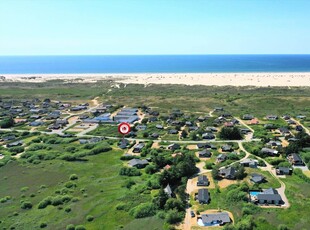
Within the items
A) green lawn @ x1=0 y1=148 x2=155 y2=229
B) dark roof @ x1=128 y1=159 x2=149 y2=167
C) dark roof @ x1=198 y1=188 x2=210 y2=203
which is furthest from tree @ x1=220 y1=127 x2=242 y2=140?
dark roof @ x1=198 y1=188 x2=210 y2=203

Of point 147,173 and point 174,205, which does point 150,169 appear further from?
point 174,205

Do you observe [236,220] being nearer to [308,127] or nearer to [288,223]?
[288,223]

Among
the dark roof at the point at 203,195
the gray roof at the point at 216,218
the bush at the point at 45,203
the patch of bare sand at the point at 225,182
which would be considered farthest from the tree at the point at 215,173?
the bush at the point at 45,203

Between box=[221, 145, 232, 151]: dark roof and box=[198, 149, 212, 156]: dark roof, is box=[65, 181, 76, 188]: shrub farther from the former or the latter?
box=[221, 145, 232, 151]: dark roof

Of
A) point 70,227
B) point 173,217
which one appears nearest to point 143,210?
point 173,217

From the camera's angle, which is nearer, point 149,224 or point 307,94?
point 149,224

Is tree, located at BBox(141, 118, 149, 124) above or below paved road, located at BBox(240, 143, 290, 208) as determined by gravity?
above

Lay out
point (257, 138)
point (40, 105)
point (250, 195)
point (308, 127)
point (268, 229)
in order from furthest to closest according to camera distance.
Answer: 1. point (40, 105)
2. point (308, 127)
3. point (257, 138)
4. point (250, 195)
5. point (268, 229)

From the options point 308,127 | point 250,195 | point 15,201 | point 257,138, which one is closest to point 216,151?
point 257,138

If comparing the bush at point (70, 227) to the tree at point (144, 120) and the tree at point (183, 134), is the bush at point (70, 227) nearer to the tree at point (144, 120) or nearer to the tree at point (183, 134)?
the tree at point (183, 134)
